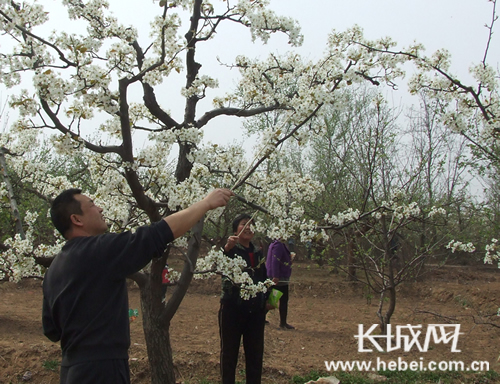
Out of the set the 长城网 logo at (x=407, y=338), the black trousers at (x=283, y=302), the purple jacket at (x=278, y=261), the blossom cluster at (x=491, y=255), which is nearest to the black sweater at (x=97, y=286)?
the blossom cluster at (x=491, y=255)

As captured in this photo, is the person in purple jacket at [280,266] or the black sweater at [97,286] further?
the person in purple jacket at [280,266]

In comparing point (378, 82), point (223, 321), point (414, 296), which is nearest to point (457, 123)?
point (378, 82)

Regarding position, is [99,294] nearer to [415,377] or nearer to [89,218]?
[89,218]

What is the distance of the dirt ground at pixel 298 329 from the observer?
518 centimetres

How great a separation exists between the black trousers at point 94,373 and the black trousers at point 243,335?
1864 millimetres

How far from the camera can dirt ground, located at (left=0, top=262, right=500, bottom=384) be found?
5180 millimetres

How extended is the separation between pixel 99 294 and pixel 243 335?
2094 mm

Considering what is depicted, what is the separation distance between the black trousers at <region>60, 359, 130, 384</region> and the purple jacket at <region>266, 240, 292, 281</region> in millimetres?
5161

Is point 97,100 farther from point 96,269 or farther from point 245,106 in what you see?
point 245,106

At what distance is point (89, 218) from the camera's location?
7.23ft

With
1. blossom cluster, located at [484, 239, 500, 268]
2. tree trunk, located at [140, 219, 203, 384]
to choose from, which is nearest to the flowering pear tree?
tree trunk, located at [140, 219, 203, 384]

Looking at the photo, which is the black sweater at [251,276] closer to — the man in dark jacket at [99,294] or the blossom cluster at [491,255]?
the man in dark jacket at [99,294]

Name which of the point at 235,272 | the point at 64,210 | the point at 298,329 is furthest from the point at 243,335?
the point at 298,329

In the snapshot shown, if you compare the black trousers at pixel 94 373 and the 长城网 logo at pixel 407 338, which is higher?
the black trousers at pixel 94 373
